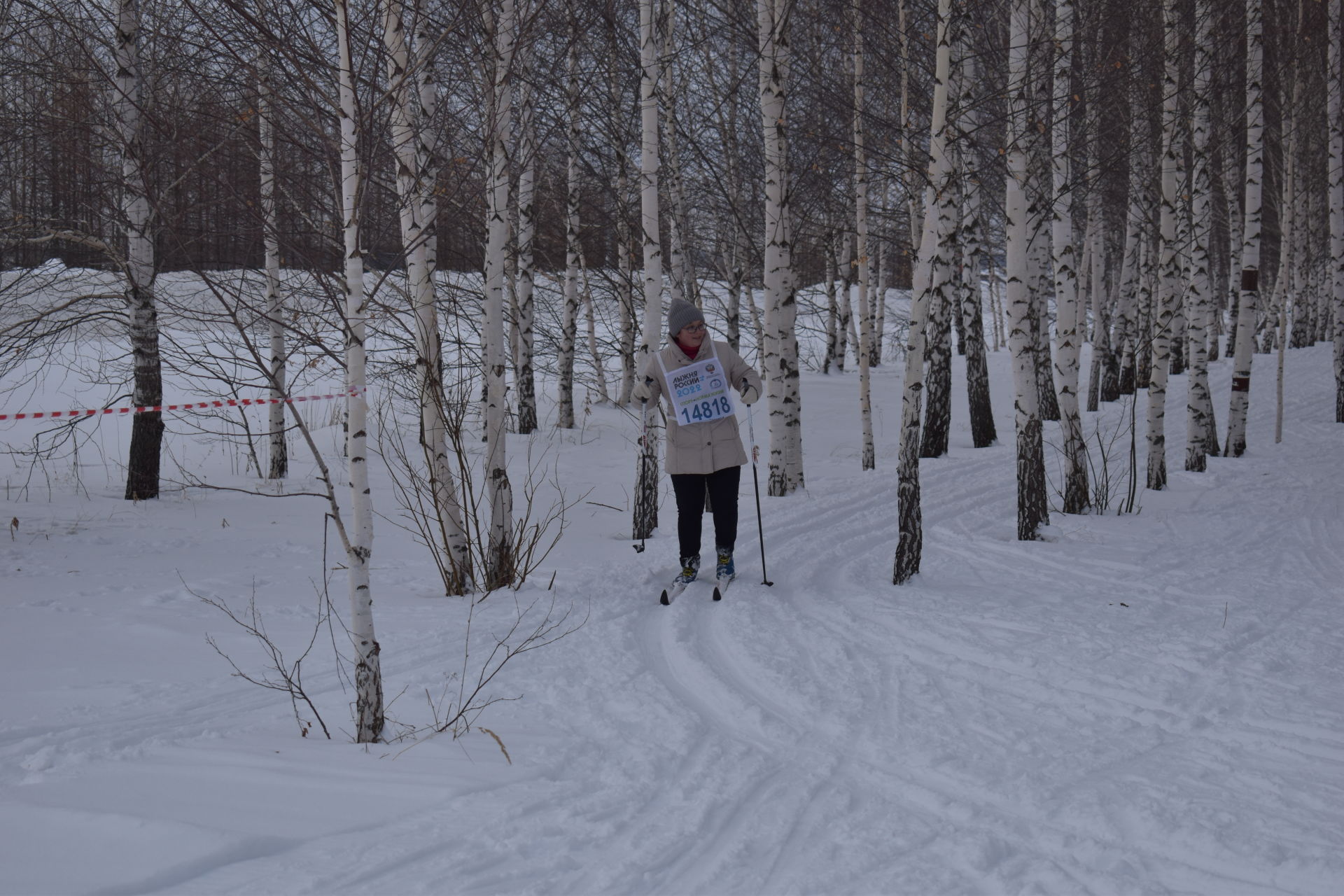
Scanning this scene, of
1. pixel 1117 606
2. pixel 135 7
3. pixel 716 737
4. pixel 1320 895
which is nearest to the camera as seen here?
pixel 1320 895

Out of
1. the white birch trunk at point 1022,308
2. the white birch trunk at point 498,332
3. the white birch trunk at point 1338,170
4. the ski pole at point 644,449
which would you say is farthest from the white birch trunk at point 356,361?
the white birch trunk at point 1338,170

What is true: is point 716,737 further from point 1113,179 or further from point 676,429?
point 1113,179

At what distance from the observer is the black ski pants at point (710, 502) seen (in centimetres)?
666

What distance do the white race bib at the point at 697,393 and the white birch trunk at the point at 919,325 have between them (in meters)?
1.25

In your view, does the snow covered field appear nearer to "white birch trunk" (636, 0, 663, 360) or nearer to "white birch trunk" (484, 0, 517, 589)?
"white birch trunk" (484, 0, 517, 589)

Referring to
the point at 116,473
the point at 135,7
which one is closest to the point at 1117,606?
the point at 135,7

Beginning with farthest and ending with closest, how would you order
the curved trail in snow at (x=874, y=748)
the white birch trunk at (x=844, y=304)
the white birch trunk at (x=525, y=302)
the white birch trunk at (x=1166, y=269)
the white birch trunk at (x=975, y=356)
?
the white birch trunk at (x=844, y=304) < the white birch trunk at (x=975, y=356) < the white birch trunk at (x=525, y=302) < the white birch trunk at (x=1166, y=269) < the curved trail in snow at (x=874, y=748)

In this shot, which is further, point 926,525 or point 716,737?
point 926,525

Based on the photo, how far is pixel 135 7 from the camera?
8859 millimetres

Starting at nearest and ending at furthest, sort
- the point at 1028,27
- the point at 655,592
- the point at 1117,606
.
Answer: the point at 1117,606
the point at 655,592
the point at 1028,27

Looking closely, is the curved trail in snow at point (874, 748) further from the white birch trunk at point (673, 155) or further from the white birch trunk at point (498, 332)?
the white birch trunk at point (673, 155)

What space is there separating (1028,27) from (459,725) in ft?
22.3

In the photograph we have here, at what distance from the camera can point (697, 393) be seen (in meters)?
6.54

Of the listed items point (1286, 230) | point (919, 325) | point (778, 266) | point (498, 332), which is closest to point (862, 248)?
point (778, 266)
